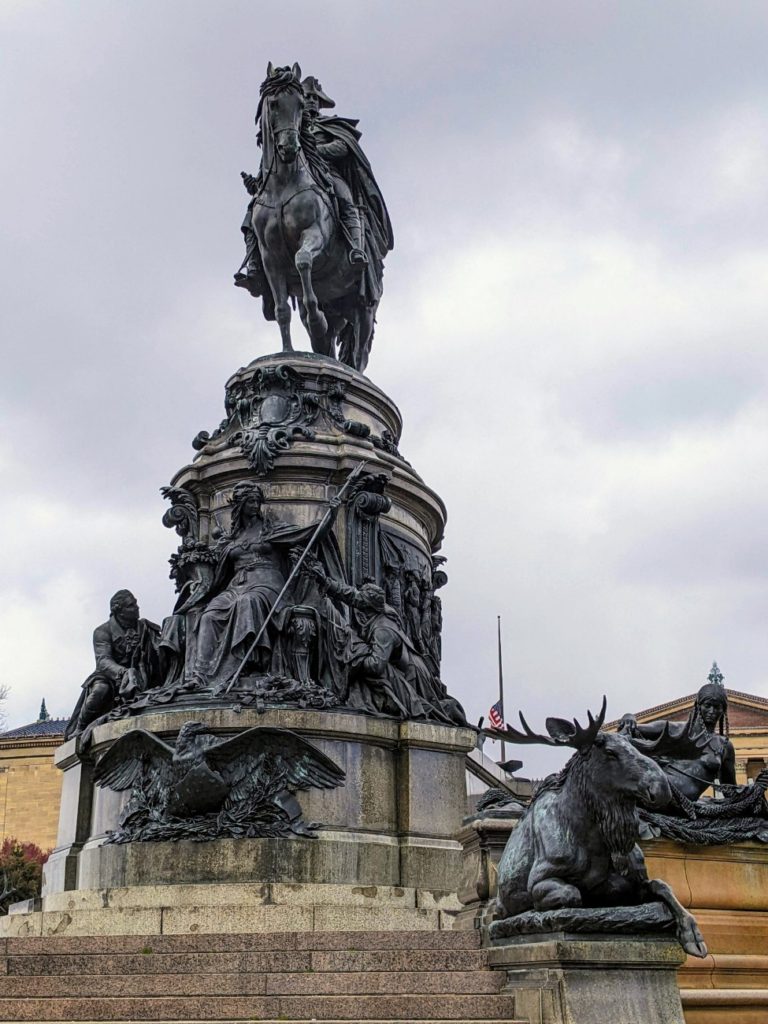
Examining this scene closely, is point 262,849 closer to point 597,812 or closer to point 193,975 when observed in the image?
point 193,975

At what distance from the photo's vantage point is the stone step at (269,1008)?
8.58 meters

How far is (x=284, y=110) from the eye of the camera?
20.1 metres

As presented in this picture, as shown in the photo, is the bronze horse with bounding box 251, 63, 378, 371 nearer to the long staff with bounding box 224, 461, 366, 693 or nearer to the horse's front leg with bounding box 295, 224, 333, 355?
the horse's front leg with bounding box 295, 224, 333, 355

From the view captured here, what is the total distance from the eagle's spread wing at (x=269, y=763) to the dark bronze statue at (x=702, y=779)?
360 centimetres

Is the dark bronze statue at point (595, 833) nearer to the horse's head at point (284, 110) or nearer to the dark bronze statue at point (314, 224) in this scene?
the dark bronze statue at point (314, 224)

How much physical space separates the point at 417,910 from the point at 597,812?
14.2 feet

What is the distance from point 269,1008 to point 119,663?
8.49 metres

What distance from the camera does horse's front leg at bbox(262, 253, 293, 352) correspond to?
20.8 m

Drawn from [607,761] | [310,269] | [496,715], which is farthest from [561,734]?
[496,715]

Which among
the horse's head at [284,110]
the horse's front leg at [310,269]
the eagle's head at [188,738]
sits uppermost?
the horse's head at [284,110]

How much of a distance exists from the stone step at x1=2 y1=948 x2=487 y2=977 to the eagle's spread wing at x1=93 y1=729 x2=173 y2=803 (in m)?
3.61

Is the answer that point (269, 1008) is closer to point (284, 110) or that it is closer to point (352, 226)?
point (352, 226)

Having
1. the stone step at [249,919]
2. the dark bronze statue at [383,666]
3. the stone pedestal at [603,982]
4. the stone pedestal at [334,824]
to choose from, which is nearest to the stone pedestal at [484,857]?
the stone step at [249,919]

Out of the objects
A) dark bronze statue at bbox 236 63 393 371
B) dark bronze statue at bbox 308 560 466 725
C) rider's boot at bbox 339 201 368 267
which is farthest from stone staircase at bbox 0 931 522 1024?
rider's boot at bbox 339 201 368 267
